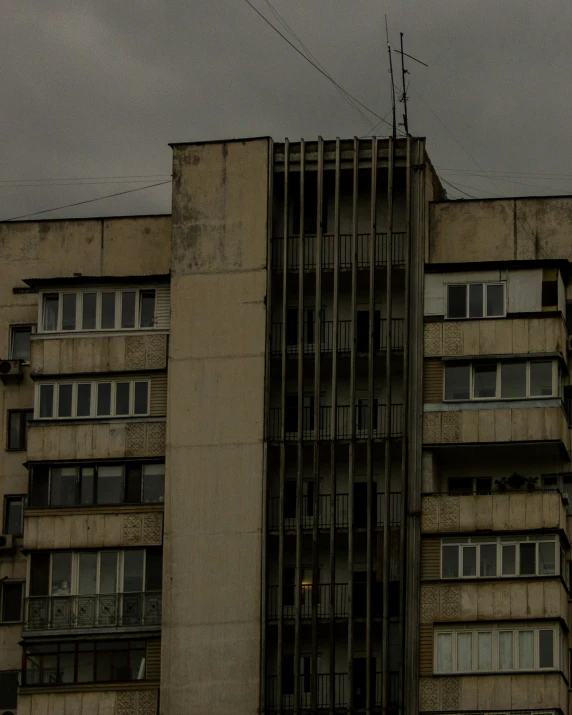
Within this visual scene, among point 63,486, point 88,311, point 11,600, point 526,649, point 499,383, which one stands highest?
point 88,311

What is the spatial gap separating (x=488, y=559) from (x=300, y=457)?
242 inches

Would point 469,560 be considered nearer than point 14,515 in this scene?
Yes

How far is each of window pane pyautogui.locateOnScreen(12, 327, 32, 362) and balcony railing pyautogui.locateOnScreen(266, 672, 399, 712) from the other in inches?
513

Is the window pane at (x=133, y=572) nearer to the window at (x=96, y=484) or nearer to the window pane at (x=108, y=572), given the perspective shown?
the window pane at (x=108, y=572)

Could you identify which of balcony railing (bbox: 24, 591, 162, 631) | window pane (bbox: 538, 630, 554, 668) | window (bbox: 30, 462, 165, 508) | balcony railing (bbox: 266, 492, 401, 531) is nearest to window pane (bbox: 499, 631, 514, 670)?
window pane (bbox: 538, 630, 554, 668)

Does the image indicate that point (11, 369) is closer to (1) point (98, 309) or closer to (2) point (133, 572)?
(1) point (98, 309)

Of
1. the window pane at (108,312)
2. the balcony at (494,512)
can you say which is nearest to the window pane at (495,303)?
the balcony at (494,512)

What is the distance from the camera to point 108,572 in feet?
206

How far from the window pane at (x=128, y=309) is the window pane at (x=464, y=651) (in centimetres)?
1367

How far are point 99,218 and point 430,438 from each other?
12.7 metres

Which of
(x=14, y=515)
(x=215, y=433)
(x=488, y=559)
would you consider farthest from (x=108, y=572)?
(x=488, y=559)

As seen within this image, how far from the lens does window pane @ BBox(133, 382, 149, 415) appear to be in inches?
2515

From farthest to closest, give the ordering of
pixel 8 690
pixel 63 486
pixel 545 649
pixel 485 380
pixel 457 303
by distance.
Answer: pixel 8 690 < pixel 63 486 < pixel 457 303 < pixel 485 380 < pixel 545 649

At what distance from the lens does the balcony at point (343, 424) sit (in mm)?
62312
